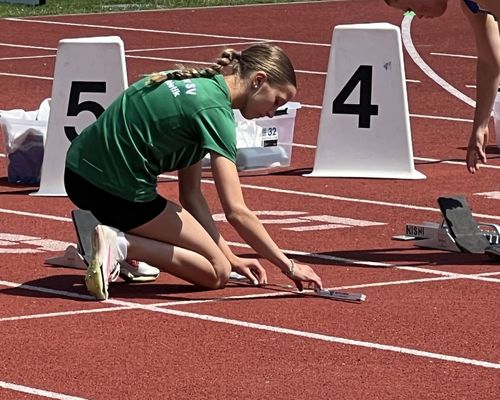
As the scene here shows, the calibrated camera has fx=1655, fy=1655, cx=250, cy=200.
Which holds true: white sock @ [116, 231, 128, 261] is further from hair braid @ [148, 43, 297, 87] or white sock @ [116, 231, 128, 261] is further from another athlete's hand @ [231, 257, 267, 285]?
hair braid @ [148, 43, 297, 87]

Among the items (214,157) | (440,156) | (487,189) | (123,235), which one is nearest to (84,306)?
(123,235)

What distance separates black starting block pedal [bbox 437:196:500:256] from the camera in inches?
372

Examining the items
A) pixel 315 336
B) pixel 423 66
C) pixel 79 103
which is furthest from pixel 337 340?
pixel 423 66

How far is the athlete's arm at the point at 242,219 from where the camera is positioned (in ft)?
25.6

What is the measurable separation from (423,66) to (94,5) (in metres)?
7.96

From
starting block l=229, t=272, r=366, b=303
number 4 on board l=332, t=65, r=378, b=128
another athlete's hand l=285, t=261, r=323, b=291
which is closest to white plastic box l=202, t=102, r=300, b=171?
number 4 on board l=332, t=65, r=378, b=128

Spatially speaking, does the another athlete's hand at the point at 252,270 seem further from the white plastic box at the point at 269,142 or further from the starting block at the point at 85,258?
the white plastic box at the point at 269,142

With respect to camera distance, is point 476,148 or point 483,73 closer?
point 476,148

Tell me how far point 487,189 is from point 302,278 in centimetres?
421

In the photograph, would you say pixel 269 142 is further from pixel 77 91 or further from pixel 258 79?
pixel 258 79

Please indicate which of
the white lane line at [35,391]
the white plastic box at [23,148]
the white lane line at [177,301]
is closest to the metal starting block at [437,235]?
the white lane line at [177,301]

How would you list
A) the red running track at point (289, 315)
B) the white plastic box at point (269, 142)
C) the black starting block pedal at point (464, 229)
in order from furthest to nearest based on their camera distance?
the white plastic box at point (269, 142)
the black starting block pedal at point (464, 229)
the red running track at point (289, 315)

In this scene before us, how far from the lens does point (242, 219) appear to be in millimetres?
7816

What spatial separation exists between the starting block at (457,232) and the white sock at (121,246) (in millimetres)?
2210
